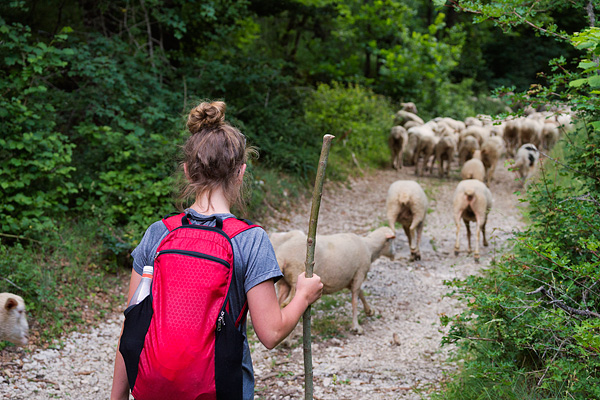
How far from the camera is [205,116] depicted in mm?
2074

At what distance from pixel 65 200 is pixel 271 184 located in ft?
15.9

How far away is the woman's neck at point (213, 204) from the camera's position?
6.64ft

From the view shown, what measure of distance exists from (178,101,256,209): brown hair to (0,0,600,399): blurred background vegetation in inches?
17.7

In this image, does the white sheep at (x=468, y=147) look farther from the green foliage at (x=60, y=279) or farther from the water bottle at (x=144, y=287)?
the water bottle at (x=144, y=287)

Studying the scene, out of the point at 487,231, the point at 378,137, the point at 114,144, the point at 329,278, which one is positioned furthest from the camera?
the point at 378,137

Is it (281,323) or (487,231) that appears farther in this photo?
(487,231)

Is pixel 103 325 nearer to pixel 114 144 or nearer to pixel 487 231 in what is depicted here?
pixel 114 144

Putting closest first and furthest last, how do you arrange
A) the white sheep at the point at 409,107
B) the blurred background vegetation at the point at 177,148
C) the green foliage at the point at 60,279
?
the blurred background vegetation at the point at 177,148 < the green foliage at the point at 60,279 < the white sheep at the point at 409,107

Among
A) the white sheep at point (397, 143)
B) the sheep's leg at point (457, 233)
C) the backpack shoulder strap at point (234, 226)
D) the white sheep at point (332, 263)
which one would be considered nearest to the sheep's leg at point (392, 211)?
the sheep's leg at point (457, 233)

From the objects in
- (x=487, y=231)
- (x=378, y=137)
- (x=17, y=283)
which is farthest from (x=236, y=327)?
(x=378, y=137)

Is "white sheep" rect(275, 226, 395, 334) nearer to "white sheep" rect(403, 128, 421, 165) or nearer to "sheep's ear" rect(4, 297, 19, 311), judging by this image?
"sheep's ear" rect(4, 297, 19, 311)

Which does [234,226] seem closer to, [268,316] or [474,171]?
[268,316]

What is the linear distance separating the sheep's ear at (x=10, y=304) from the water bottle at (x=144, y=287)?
2.51 metres

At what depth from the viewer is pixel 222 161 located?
79.9 inches
